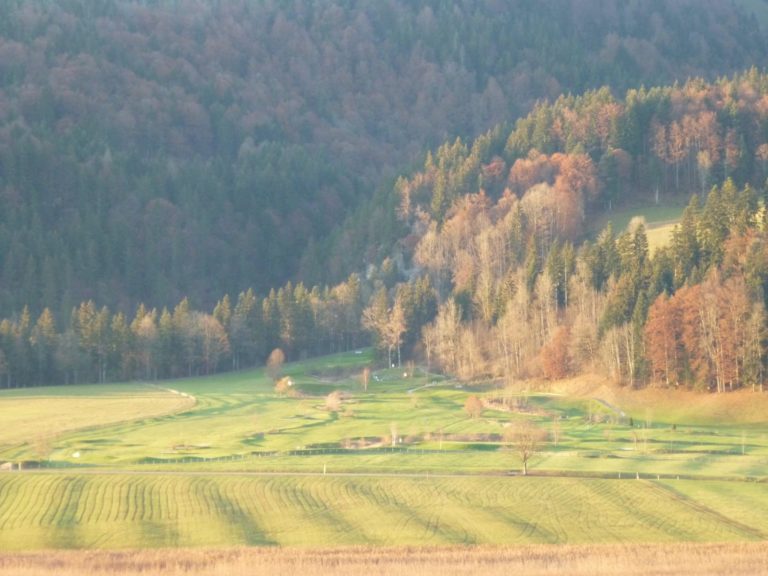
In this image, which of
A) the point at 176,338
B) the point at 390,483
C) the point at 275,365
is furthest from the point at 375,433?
the point at 176,338

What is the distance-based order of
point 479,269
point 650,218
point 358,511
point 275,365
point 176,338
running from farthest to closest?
point 650,218 → point 479,269 → point 176,338 → point 275,365 → point 358,511

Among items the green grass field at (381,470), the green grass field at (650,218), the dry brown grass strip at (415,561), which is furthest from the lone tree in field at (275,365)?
the dry brown grass strip at (415,561)

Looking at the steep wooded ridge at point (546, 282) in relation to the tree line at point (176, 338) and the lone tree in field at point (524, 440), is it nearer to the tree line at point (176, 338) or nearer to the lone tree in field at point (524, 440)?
the tree line at point (176, 338)

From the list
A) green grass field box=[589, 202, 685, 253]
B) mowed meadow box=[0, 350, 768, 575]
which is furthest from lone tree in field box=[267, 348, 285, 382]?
green grass field box=[589, 202, 685, 253]

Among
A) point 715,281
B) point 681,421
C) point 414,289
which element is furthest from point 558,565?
point 414,289

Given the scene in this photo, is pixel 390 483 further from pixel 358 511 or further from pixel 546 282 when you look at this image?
pixel 546 282

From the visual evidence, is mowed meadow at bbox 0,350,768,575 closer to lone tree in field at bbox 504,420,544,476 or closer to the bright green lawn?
the bright green lawn
